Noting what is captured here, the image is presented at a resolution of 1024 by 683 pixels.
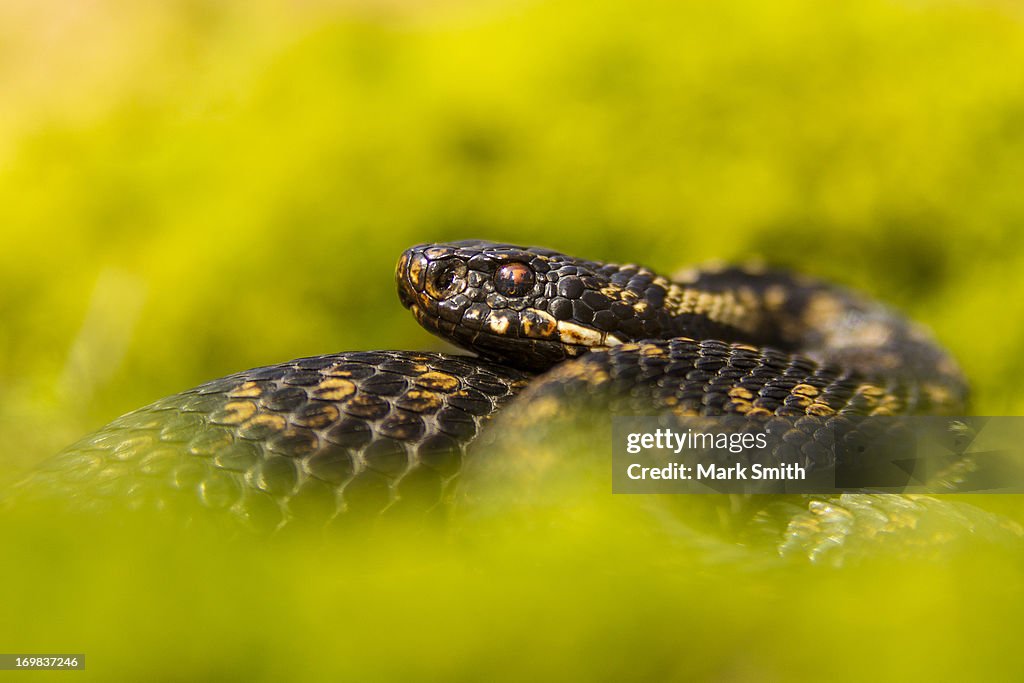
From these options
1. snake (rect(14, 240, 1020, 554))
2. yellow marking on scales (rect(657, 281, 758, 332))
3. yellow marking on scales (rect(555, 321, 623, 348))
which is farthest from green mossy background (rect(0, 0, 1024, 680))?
yellow marking on scales (rect(555, 321, 623, 348))

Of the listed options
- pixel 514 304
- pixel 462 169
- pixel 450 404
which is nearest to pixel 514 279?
pixel 514 304

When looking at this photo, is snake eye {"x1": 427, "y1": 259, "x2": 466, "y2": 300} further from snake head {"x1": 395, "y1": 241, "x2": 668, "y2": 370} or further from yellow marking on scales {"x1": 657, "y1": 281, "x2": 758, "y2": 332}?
yellow marking on scales {"x1": 657, "y1": 281, "x2": 758, "y2": 332}

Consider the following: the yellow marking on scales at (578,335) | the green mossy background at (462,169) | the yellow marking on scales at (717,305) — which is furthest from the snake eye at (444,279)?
the green mossy background at (462,169)

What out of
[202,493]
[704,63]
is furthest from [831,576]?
[704,63]

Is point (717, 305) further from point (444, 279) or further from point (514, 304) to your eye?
point (444, 279)

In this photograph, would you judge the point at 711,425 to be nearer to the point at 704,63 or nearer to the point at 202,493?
the point at 202,493

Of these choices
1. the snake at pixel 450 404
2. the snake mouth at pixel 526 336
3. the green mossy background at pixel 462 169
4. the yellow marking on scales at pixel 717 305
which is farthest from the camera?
the green mossy background at pixel 462 169

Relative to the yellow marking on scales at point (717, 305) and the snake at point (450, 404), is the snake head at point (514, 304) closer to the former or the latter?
the snake at point (450, 404)
